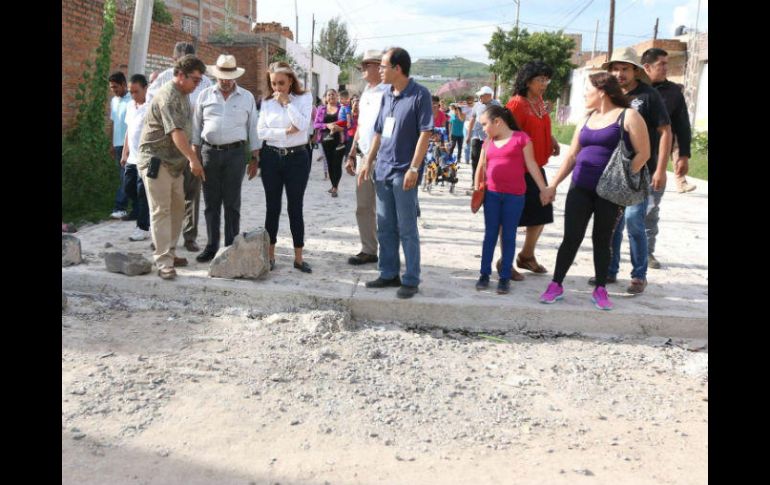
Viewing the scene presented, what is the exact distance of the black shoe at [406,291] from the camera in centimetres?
488

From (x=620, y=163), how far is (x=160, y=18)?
61.9ft

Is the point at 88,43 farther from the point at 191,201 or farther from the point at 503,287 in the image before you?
the point at 503,287

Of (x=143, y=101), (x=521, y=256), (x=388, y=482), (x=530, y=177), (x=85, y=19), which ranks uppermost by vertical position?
(x=85, y=19)

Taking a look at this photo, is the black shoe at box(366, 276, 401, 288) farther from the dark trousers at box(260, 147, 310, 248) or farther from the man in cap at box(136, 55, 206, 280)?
the man in cap at box(136, 55, 206, 280)

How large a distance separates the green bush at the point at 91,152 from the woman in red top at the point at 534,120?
202 inches

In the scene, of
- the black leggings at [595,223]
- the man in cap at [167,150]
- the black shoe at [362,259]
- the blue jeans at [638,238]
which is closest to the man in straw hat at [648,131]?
the blue jeans at [638,238]

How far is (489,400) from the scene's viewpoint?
3.49 meters

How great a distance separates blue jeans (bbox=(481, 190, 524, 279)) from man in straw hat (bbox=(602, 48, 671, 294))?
0.78 metres

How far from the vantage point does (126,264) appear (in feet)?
16.8

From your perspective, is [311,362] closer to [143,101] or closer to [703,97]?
[143,101]

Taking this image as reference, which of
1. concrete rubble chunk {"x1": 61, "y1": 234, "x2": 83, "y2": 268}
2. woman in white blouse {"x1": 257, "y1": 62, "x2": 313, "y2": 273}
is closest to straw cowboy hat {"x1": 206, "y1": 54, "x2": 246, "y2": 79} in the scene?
woman in white blouse {"x1": 257, "y1": 62, "x2": 313, "y2": 273}

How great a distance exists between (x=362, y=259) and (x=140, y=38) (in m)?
5.71

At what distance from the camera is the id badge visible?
4.83 meters

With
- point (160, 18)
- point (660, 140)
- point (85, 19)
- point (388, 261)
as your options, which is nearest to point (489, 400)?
point (388, 261)
